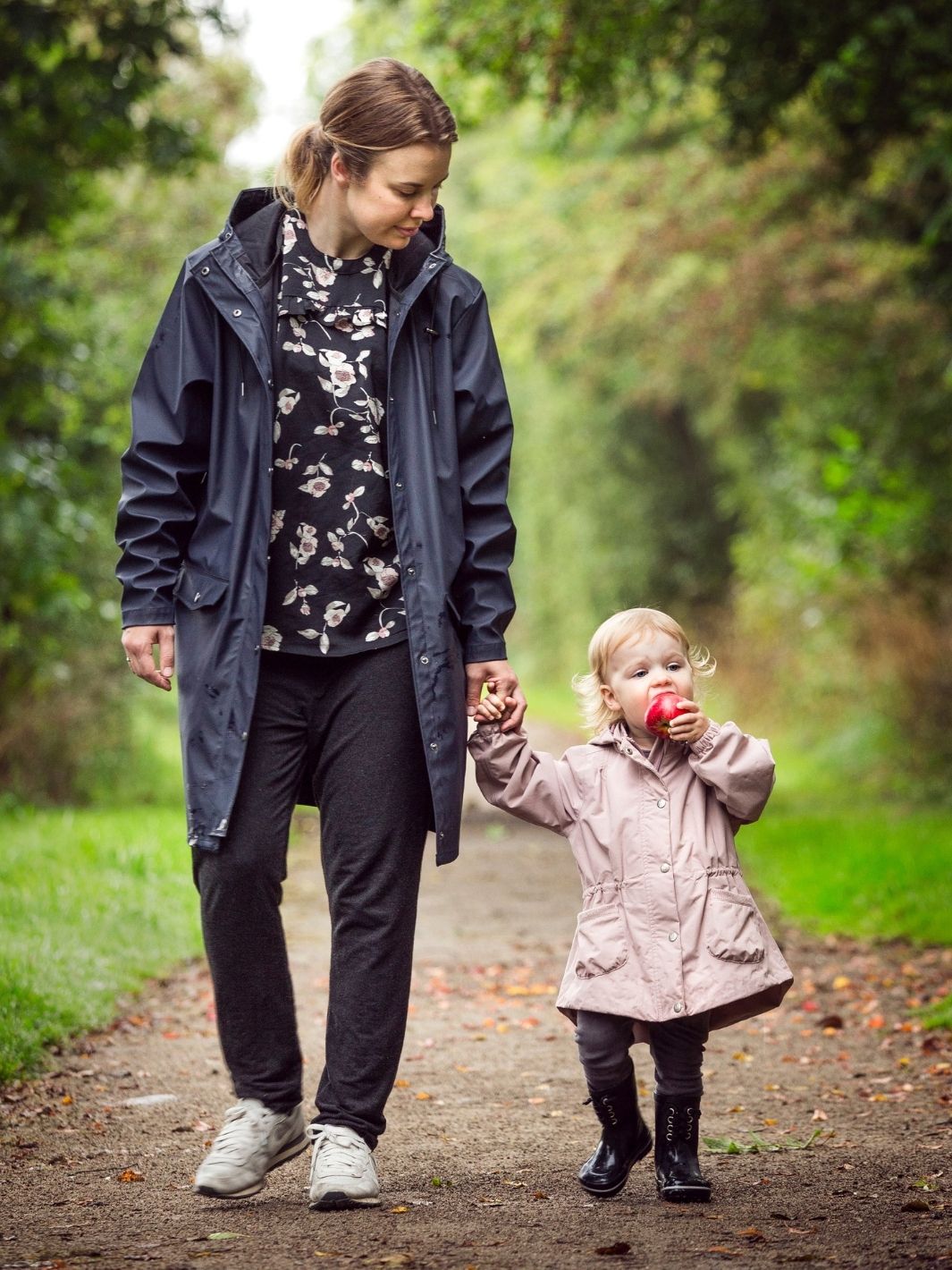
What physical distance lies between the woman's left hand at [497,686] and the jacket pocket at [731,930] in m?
0.59

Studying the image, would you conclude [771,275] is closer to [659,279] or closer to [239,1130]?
[659,279]

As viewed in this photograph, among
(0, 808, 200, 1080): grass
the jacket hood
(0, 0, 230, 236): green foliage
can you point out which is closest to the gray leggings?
the jacket hood

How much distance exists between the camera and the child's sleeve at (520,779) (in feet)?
12.2

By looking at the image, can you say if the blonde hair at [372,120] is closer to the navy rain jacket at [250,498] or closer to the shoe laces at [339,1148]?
the navy rain jacket at [250,498]

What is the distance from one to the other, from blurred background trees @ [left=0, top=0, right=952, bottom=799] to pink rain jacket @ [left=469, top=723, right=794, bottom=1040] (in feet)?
18.6

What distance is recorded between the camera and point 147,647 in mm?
3535

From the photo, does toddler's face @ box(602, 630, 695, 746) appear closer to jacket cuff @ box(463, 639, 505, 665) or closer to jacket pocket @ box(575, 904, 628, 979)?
jacket cuff @ box(463, 639, 505, 665)

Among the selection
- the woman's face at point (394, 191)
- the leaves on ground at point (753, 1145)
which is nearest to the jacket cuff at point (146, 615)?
the woman's face at point (394, 191)

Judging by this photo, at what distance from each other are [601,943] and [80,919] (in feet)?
12.7

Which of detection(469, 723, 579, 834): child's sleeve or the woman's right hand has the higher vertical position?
the woman's right hand

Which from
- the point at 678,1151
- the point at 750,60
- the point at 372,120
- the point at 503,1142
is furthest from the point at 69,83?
the point at 678,1151

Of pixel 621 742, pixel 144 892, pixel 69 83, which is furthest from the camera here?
pixel 69 83

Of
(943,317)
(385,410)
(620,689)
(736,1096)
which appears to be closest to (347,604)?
(385,410)

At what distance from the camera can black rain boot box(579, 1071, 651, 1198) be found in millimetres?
3662
